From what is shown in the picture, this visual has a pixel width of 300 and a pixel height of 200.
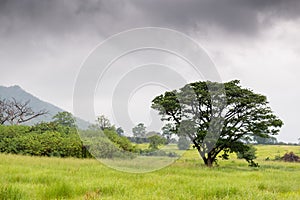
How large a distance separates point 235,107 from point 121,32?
36.2 ft

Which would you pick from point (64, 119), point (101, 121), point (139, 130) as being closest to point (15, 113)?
point (64, 119)

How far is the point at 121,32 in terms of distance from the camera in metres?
12.3

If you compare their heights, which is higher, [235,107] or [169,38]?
[169,38]

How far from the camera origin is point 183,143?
19234 millimetres

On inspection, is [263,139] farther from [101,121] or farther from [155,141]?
[101,121]

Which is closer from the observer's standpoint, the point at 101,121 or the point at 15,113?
the point at 101,121

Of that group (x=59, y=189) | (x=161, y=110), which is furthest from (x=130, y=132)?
(x=161, y=110)

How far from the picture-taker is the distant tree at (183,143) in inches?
723

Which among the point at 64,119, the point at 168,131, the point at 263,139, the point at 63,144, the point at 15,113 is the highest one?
the point at 15,113

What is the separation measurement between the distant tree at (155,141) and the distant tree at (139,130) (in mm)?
1180

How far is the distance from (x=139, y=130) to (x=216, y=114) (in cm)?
800

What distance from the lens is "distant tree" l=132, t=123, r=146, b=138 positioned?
12633 millimetres

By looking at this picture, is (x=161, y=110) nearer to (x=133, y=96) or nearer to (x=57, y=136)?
(x=133, y=96)

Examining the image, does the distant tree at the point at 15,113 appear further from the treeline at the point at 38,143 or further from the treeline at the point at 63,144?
the treeline at the point at 63,144
